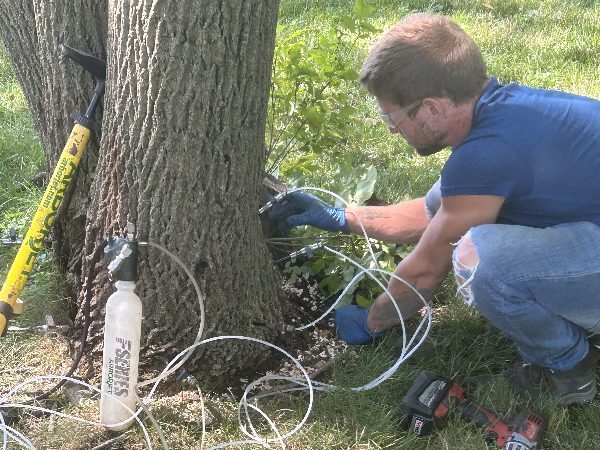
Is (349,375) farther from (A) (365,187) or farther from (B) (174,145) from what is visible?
(B) (174,145)

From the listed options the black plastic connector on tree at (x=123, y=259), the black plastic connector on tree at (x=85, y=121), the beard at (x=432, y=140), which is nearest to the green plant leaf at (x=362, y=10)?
the beard at (x=432, y=140)

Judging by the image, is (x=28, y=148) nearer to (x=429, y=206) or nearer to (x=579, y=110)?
(x=429, y=206)

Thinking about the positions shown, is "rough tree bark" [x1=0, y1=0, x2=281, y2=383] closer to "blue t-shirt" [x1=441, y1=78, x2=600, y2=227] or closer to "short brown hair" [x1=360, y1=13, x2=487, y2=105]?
"short brown hair" [x1=360, y1=13, x2=487, y2=105]

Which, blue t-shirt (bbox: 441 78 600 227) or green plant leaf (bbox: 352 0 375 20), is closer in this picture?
blue t-shirt (bbox: 441 78 600 227)

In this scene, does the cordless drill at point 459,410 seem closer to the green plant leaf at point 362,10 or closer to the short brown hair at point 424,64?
the short brown hair at point 424,64

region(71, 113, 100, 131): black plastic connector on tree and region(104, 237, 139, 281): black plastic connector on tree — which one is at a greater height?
region(71, 113, 100, 131): black plastic connector on tree

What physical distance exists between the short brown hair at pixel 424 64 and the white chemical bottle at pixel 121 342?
2.90 ft

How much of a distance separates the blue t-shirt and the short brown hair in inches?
3.9

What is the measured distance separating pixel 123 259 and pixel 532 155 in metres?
1.21

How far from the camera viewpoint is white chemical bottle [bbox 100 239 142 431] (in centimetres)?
203

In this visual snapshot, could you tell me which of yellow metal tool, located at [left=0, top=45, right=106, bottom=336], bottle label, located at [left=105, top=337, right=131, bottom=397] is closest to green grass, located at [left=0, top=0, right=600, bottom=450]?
bottle label, located at [left=105, top=337, right=131, bottom=397]

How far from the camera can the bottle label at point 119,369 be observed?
2066 mm

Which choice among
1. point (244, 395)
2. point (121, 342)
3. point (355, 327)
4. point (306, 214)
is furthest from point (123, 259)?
point (355, 327)

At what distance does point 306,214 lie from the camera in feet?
8.80
